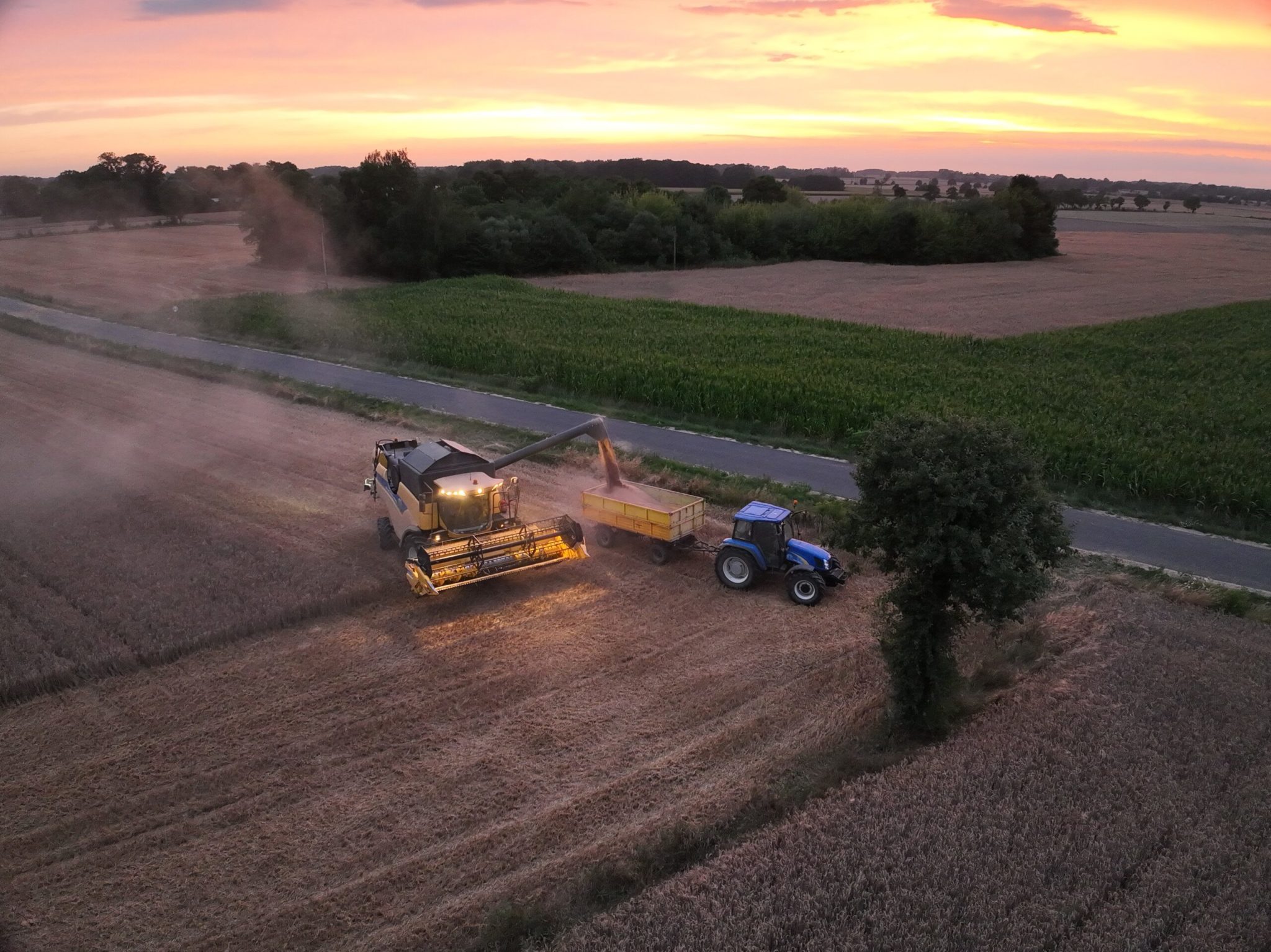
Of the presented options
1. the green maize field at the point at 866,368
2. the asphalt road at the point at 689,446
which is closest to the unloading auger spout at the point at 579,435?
the asphalt road at the point at 689,446

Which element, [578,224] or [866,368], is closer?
[866,368]

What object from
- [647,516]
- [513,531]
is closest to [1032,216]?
[647,516]

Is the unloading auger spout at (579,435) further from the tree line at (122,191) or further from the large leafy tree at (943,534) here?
the tree line at (122,191)

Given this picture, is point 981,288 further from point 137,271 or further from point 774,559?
point 137,271

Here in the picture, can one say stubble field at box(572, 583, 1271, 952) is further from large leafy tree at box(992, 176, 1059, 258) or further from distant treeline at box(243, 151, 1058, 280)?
large leafy tree at box(992, 176, 1059, 258)

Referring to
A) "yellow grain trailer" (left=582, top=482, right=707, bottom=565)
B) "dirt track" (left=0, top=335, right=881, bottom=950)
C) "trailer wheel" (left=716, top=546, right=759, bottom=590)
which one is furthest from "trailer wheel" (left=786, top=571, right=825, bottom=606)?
"yellow grain trailer" (left=582, top=482, right=707, bottom=565)

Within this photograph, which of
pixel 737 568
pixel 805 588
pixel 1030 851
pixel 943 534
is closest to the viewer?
pixel 1030 851
